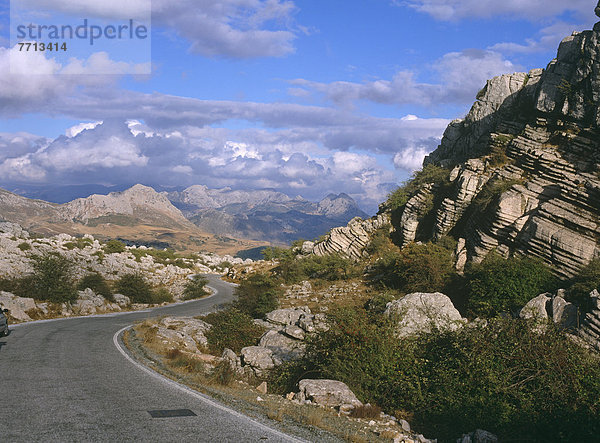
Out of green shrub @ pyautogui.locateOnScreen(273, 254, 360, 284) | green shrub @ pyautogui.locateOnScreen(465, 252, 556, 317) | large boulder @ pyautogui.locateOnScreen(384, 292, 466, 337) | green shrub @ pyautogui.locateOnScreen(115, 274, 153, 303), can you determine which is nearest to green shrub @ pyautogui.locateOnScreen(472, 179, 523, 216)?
green shrub @ pyautogui.locateOnScreen(465, 252, 556, 317)

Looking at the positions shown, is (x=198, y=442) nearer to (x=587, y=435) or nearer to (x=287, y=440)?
(x=287, y=440)

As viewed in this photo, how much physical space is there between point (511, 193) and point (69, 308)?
101 feet

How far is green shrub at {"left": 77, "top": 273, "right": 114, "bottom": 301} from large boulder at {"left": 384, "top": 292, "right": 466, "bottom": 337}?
28177 mm

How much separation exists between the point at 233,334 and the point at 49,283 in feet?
61.6

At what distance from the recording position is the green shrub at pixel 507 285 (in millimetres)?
18672

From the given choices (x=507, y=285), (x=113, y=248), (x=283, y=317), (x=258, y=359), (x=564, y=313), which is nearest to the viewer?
(x=258, y=359)

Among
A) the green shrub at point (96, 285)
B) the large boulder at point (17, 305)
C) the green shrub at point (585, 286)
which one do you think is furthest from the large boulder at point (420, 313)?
the green shrub at point (96, 285)

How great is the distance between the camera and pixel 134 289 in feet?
130

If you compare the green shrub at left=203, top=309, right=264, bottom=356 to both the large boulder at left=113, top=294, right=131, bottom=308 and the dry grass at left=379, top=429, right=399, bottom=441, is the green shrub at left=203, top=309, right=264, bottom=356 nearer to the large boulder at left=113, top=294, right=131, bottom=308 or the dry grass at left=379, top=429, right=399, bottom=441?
the dry grass at left=379, top=429, right=399, bottom=441

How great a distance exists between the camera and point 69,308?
2914 cm

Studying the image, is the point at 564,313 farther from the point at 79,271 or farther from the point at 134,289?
the point at 79,271

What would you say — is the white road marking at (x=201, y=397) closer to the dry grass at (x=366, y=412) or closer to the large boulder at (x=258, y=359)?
the dry grass at (x=366, y=412)

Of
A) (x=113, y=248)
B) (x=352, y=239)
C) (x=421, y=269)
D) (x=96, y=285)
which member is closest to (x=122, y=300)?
(x=96, y=285)

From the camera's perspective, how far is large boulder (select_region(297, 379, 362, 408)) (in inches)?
404
